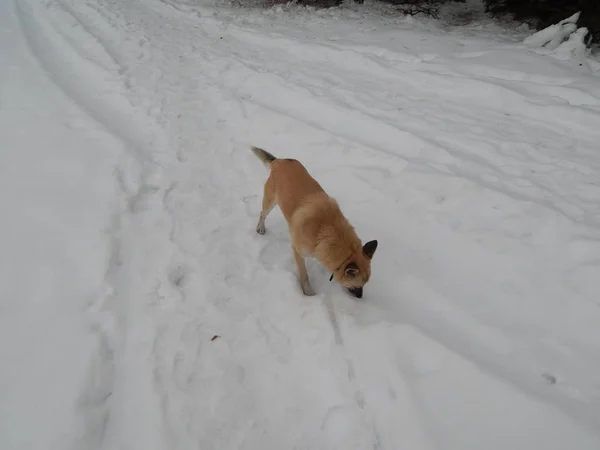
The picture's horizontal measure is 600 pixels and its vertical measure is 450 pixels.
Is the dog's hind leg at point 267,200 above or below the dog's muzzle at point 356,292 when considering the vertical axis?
above

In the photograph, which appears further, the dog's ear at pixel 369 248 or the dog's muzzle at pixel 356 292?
the dog's muzzle at pixel 356 292

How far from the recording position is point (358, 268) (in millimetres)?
3221

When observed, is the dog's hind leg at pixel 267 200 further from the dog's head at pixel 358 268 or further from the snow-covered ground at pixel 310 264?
the dog's head at pixel 358 268

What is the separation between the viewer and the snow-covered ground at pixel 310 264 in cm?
275

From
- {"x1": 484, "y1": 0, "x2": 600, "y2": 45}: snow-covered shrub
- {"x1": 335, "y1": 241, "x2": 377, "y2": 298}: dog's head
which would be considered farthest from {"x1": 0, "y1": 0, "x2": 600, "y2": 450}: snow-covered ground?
{"x1": 484, "y1": 0, "x2": 600, "y2": 45}: snow-covered shrub

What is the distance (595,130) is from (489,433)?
5.38 m

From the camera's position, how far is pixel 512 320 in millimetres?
3418

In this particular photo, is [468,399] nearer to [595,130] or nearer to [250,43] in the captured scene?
[595,130]

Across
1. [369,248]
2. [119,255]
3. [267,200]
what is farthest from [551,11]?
[119,255]

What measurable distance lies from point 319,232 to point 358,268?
0.53 metres

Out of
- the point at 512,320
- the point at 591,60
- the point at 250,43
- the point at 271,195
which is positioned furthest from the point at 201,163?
the point at 591,60

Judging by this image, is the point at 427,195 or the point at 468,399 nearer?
the point at 468,399

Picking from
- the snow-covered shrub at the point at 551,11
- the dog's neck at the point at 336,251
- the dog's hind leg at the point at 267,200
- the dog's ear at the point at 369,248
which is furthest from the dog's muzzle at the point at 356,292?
the snow-covered shrub at the point at 551,11

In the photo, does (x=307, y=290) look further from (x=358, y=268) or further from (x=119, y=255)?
(x=119, y=255)
